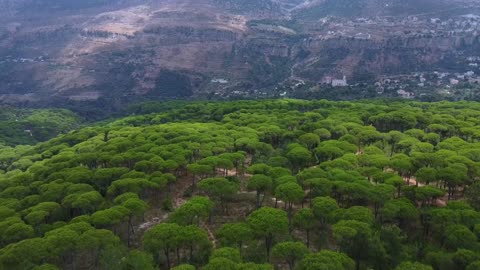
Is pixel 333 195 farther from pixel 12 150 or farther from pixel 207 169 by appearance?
pixel 12 150

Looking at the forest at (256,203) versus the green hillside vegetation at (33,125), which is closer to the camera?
the forest at (256,203)

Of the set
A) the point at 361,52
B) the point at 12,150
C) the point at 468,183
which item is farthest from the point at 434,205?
the point at 361,52

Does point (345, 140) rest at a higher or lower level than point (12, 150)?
higher

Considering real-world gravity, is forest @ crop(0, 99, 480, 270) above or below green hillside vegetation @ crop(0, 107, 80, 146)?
above

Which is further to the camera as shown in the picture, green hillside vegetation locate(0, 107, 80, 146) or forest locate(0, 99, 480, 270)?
green hillside vegetation locate(0, 107, 80, 146)

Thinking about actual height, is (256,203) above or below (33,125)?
above

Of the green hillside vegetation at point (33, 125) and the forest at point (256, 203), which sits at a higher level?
the forest at point (256, 203)

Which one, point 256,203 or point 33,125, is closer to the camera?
point 256,203

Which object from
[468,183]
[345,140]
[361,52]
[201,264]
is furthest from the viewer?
[361,52]
